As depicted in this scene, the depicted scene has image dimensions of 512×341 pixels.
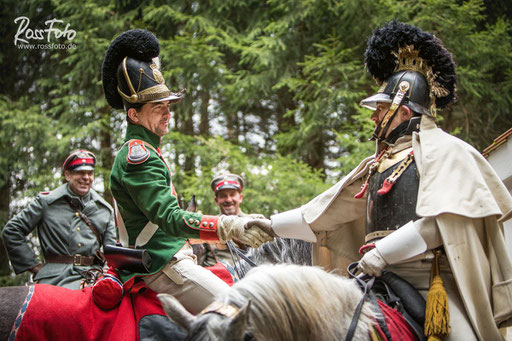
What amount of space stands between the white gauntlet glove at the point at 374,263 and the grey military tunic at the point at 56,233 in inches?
152

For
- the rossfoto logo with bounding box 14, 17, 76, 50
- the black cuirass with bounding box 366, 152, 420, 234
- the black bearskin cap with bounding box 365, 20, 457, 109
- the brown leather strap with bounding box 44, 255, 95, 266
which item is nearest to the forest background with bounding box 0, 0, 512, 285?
the rossfoto logo with bounding box 14, 17, 76, 50

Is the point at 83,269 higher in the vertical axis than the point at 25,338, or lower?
lower

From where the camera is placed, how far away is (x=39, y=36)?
42.9ft

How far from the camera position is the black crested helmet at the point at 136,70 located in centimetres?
368

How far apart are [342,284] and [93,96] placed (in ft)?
33.7

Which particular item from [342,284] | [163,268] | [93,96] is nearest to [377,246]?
[342,284]

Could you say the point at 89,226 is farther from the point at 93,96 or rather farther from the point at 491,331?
the point at 93,96

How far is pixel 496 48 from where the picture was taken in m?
9.87

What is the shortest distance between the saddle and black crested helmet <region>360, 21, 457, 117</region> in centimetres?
104

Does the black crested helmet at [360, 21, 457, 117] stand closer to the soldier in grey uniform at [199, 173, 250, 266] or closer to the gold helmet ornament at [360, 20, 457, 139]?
the gold helmet ornament at [360, 20, 457, 139]

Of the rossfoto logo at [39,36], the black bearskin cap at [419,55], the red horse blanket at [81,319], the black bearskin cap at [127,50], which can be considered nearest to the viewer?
the red horse blanket at [81,319]

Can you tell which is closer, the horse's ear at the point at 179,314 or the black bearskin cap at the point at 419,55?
the horse's ear at the point at 179,314

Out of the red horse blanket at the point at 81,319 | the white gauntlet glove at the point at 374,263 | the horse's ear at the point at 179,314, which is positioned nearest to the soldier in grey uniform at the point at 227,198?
the red horse blanket at the point at 81,319

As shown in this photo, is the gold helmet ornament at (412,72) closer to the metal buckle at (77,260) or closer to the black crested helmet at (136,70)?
the black crested helmet at (136,70)
